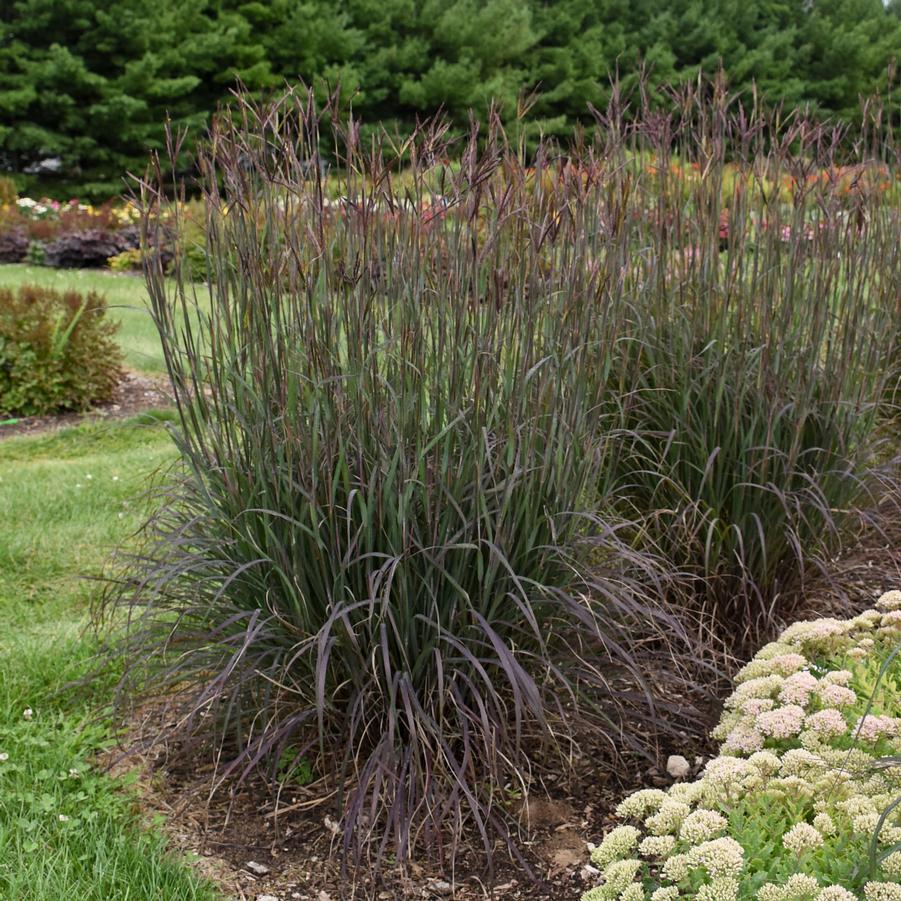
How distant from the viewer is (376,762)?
2.52m

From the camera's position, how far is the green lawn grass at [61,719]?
2.41 metres

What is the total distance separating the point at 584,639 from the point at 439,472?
27.6 inches

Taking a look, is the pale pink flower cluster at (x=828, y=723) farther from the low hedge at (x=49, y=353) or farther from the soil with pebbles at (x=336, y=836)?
the low hedge at (x=49, y=353)

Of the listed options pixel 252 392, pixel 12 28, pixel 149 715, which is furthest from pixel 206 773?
pixel 12 28

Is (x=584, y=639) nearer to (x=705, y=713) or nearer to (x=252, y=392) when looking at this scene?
(x=705, y=713)

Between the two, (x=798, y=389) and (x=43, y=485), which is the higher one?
(x=798, y=389)

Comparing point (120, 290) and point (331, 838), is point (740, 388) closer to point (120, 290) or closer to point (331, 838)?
point (331, 838)

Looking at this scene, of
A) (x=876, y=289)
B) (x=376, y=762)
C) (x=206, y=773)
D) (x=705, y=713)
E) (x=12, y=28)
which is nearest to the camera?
(x=376, y=762)

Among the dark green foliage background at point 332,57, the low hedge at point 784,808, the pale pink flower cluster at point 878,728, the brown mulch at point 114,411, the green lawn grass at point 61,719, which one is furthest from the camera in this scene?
the dark green foliage background at point 332,57

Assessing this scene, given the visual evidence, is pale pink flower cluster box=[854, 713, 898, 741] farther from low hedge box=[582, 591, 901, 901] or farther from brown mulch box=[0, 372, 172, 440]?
brown mulch box=[0, 372, 172, 440]

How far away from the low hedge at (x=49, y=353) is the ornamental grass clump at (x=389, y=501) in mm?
4784

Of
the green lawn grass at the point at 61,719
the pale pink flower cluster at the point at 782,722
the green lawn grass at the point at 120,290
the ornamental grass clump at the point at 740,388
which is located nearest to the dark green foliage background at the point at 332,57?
the green lawn grass at the point at 120,290

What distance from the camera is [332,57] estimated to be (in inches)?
846

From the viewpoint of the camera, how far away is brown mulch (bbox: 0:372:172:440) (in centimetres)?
700
